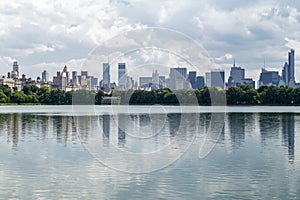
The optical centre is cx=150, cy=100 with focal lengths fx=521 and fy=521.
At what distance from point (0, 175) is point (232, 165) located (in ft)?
24.9

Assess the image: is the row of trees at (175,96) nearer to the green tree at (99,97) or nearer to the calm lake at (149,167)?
the green tree at (99,97)

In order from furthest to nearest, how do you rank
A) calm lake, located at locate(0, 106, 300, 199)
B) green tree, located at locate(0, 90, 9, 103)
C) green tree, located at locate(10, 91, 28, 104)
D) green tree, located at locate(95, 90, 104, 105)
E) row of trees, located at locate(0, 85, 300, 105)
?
green tree, located at locate(10, 91, 28, 104) → green tree, located at locate(0, 90, 9, 103) → green tree, located at locate(95, 90, 104, 105) → row of trees, located at locate(0, 85, 300, 105) → calm lake, located at locate(0, 106, 300, 199)

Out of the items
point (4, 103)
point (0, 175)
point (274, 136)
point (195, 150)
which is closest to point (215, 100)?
point (4, 103)

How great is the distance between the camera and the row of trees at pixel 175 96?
99.7m

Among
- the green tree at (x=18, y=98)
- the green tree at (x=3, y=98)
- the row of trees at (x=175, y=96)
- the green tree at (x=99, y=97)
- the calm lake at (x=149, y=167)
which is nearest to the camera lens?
the calm lake at (x=149, y=167)

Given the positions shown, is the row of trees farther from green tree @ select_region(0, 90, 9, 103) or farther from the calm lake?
the calm lake

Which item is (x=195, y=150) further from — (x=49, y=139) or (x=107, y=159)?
(x=49, y=139)

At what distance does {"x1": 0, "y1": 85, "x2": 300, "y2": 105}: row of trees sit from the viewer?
327 feet

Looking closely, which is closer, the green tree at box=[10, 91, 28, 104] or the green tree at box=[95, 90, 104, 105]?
the green tree at box=[95, 90, 104, 105]

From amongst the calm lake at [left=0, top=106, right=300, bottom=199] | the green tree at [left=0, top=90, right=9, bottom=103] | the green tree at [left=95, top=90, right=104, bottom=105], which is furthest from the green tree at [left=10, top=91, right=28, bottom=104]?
the calm lake at [left=0, top=106, right=300, bottom=199]

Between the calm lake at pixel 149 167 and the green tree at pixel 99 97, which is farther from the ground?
the green tree at pixel 99 97

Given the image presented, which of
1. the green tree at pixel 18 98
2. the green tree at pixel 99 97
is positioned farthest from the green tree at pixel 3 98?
the green tree at pixel 99 97

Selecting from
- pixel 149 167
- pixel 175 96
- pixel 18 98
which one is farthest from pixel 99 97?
pixel 149 167

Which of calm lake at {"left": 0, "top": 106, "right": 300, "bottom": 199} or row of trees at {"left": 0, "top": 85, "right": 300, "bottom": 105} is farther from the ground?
row of trees at {"left": 0, "top": 85, "right": 300, "bottom": 105}
